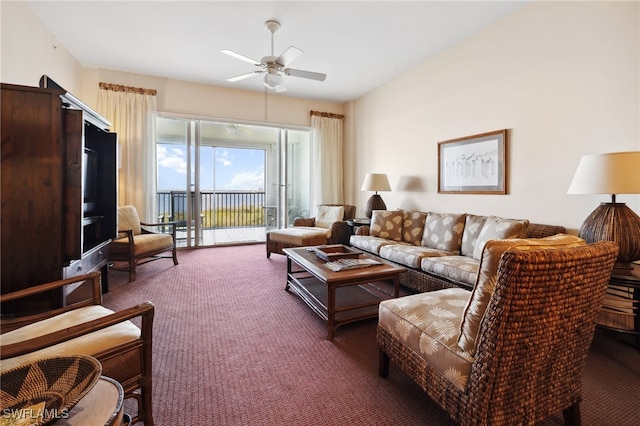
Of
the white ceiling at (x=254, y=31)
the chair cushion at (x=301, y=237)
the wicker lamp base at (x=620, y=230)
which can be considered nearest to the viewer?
the wicker lamp base at (x=620, y=230)

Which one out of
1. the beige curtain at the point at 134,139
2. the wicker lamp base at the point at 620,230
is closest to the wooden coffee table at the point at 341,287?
the wicker lamp base at the point at 620,230

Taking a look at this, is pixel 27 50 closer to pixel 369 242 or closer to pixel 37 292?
pixel 37 292

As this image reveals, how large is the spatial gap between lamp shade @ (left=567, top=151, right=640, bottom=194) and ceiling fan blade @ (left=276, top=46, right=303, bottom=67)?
8.11 feet

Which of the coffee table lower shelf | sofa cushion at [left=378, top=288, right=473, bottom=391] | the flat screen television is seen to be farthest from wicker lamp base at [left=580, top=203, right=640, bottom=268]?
the flat screen television

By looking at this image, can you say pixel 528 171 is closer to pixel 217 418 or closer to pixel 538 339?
pixel 538 339

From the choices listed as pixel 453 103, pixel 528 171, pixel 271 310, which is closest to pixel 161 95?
pixel 271 310

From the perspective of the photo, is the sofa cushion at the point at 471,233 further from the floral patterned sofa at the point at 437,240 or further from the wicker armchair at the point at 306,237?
the wicker armchair at the point at 306,237

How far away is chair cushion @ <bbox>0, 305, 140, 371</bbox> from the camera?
111cm

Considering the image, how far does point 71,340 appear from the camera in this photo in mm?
1174

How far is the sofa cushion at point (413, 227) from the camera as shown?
3607mm

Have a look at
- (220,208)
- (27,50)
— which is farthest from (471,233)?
(220,208)

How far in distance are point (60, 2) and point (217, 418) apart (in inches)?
151

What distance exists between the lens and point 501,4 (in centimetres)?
279

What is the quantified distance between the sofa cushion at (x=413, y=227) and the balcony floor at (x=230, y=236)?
300 cm
